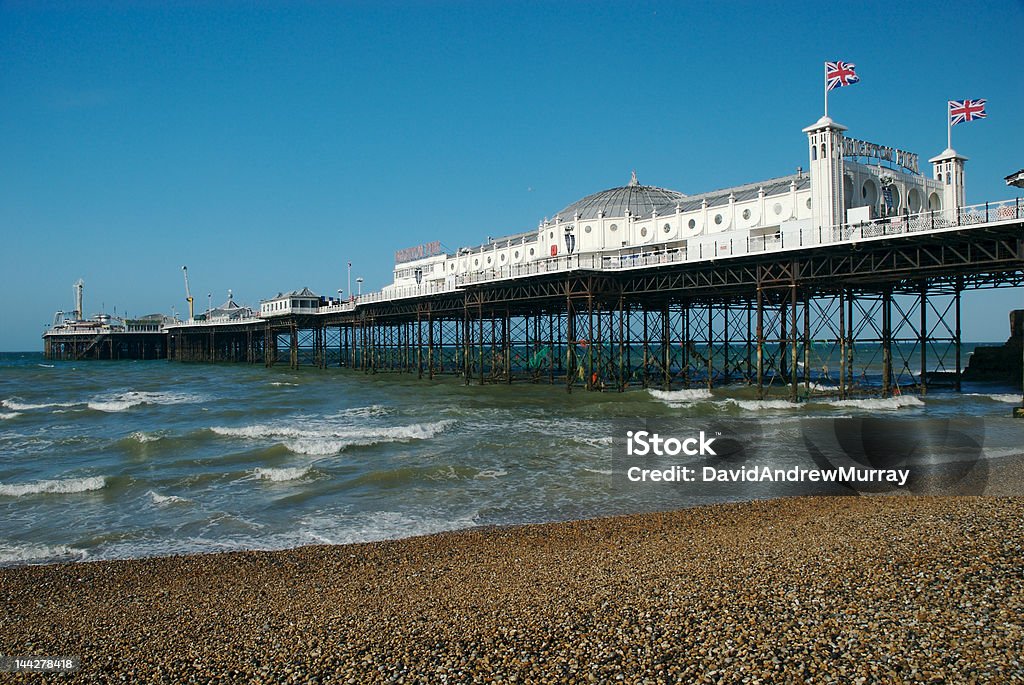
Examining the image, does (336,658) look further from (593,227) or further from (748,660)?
(593,227)

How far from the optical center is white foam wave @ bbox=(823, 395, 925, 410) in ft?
97.4

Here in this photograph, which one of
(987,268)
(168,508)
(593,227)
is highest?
(593,227)

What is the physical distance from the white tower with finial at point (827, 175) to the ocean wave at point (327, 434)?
55.8ft

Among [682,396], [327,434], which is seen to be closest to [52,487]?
[327,434]

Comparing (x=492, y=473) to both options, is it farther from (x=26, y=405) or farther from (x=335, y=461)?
(x=26, y=405)

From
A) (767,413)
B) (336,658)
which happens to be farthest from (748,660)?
(767,413)

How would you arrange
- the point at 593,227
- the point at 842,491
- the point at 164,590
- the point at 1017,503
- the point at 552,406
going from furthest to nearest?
1. the point at 593,227
2. the point at 552,406
3. the point at 842,491
4. the point at 1017,503
5. the point at 164,590

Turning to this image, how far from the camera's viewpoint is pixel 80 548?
1270cm

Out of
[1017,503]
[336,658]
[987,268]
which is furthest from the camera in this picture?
[987,268]

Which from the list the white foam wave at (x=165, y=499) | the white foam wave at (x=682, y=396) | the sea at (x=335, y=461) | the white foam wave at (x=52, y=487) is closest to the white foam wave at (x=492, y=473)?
the sea at (x=335, y=461)

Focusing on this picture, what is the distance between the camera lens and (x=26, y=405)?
3978 centimetres

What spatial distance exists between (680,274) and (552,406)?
8.97 metres

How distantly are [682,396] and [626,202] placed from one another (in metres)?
13.8

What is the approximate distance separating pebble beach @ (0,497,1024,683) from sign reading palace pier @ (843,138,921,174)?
21698 millimetres
